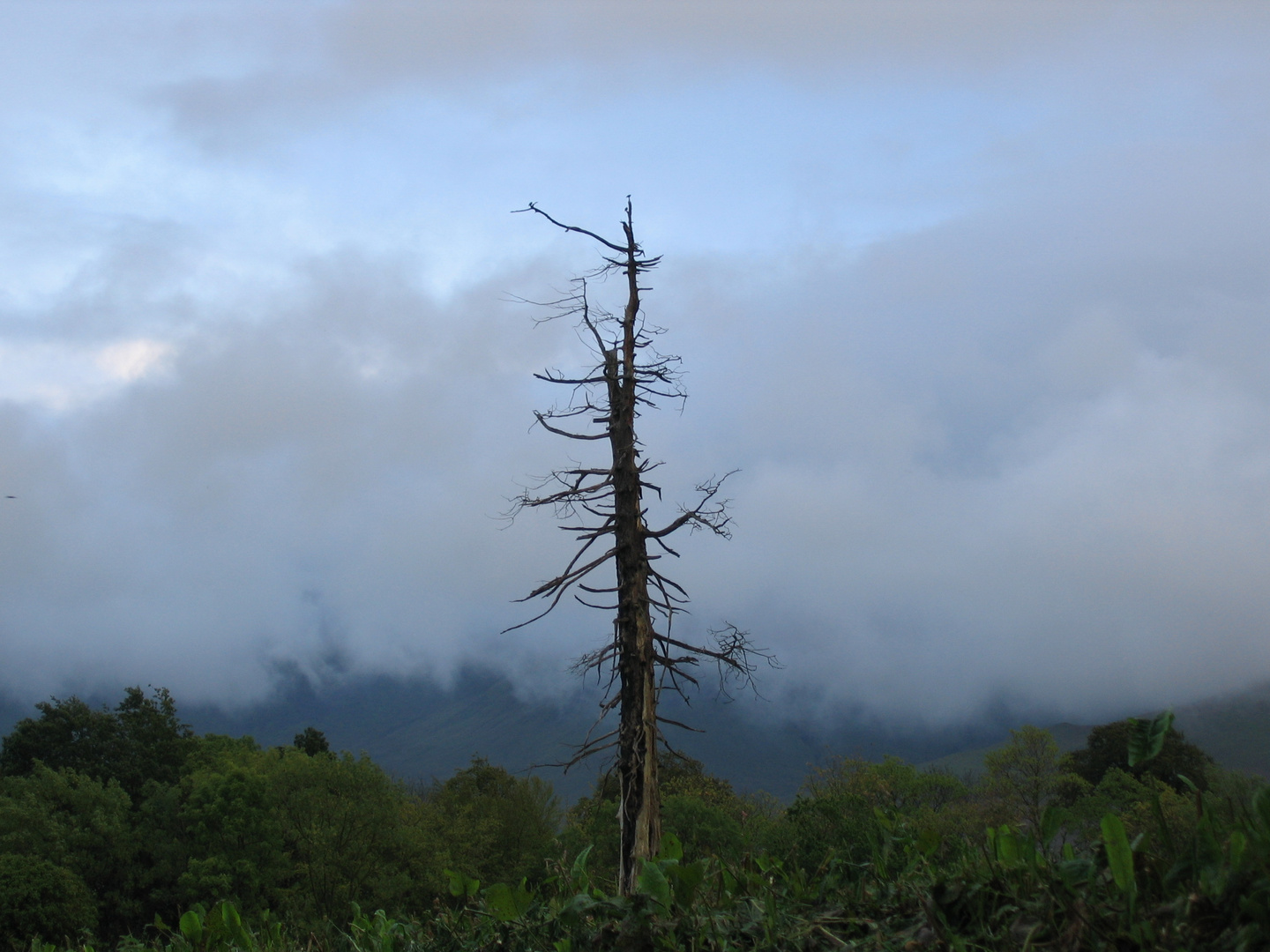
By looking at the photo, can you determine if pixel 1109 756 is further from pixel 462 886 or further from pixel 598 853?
pixel 462 886

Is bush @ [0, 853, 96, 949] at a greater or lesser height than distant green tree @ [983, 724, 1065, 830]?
lesser

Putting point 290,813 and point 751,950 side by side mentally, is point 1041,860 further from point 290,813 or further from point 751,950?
point 290,813

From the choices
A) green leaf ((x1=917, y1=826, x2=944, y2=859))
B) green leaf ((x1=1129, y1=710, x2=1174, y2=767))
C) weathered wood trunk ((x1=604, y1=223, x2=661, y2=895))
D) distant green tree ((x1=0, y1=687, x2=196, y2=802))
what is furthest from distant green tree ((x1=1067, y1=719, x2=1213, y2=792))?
distant green tree ((x1=0, y1=687, x2=196, y2=802))

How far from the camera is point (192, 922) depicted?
339 centimetres

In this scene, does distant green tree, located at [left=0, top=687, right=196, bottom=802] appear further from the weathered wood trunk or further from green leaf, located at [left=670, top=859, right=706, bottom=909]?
green leaf, located at [left=670, top=859, right=706, bottom=909]

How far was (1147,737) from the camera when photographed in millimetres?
2020

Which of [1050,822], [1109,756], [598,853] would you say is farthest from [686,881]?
[1109,756]

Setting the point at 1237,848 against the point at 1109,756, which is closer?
the point at 1237,848

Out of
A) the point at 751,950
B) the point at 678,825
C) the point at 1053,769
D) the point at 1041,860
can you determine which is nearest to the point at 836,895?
the point at 751,950

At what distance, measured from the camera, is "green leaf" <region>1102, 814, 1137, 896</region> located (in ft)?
6.28

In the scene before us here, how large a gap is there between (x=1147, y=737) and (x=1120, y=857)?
0.84 feet

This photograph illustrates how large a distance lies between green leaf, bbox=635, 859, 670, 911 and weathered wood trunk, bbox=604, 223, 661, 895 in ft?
27.8

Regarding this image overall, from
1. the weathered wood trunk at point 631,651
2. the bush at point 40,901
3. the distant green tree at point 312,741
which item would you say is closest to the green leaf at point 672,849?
the weathered wood trunk at point 631,651

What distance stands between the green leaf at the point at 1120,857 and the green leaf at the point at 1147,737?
13 cm
